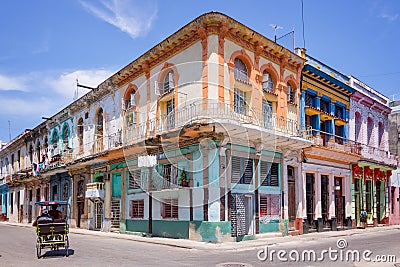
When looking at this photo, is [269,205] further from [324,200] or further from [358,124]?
[358,124]

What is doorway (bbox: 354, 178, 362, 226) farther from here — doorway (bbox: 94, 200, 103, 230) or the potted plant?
doorway (bbox: 94, 200, 103, 230)

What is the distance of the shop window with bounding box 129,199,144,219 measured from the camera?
19391mm

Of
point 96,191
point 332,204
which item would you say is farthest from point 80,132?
point 332,204

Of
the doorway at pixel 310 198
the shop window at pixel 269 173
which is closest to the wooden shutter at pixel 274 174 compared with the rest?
the shop window at pixel 269 173

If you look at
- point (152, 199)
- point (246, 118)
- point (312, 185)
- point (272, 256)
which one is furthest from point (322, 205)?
point (272, 256)

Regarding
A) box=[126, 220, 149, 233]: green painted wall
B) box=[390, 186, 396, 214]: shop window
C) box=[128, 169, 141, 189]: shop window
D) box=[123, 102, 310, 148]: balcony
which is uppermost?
box=[123, 102, 310, 148]: balcony

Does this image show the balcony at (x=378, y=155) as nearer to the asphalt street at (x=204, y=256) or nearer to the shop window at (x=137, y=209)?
the asphalt street at (x=204, y=256)

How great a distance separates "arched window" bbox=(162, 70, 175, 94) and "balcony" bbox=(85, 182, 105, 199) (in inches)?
285

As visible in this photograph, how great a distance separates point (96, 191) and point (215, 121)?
10513mm

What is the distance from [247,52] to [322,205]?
9133mm

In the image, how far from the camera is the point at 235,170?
53.9ft

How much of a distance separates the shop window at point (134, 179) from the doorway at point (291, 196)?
275 inches

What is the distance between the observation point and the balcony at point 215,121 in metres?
15.4

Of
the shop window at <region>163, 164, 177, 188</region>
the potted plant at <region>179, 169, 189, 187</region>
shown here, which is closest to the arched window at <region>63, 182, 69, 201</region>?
the shop window at <region>163, 164, 177, 188</region>
